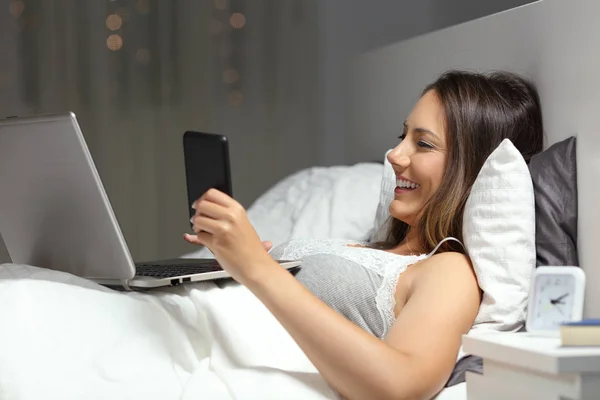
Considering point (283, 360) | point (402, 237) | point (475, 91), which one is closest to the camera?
point (283, 360)

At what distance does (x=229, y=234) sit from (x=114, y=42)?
2541 millimetres

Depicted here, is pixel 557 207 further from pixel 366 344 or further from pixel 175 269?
pixel 175 269

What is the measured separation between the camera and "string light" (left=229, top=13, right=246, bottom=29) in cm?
371

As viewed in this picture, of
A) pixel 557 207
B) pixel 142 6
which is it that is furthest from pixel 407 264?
pixel 142 6

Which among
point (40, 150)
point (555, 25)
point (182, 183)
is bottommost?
point (182, 183)

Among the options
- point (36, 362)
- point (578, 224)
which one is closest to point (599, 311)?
point (578, 224)

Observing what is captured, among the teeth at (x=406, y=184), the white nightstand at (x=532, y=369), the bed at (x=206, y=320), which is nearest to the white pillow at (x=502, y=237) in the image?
the bed at (x=206, y=320)

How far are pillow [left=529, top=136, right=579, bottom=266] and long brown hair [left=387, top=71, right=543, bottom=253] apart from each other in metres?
0.16

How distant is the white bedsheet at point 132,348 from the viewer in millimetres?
1178

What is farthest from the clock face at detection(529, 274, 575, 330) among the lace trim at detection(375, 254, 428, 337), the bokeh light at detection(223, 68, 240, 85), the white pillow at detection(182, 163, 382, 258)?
the bokeh light at detection(223, 68, 240, 85)

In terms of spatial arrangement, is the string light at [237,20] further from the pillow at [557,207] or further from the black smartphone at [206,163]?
the black smartphone at [206,163]

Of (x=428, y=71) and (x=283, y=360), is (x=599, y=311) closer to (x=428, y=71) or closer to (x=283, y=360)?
(x=283, y=360)

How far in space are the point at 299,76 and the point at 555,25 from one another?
2.27m

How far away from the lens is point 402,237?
192 cm
